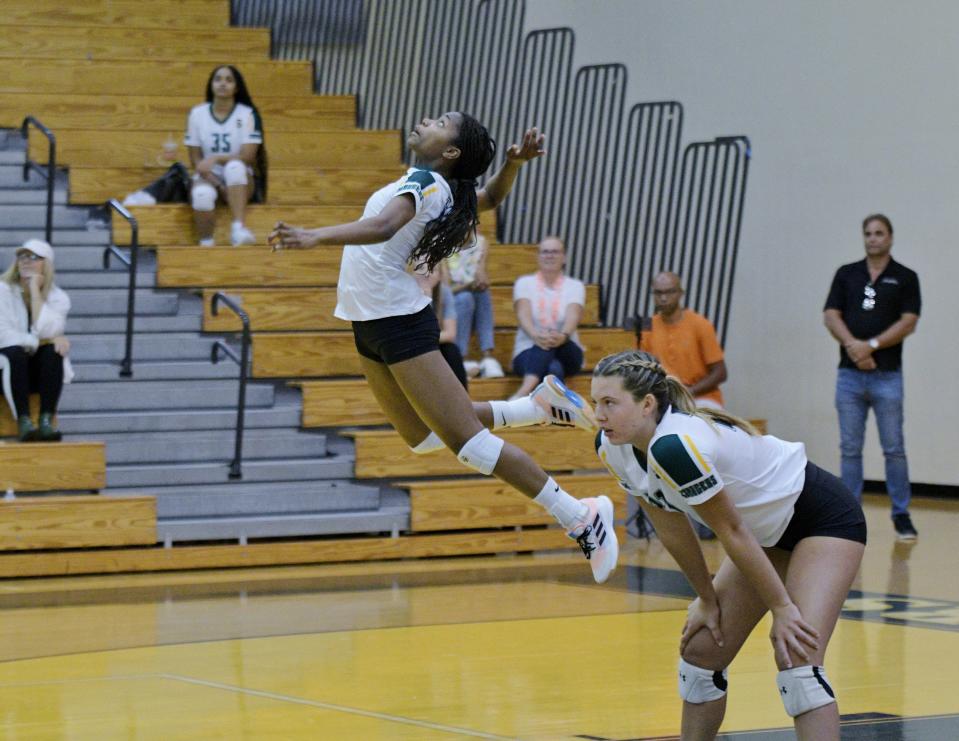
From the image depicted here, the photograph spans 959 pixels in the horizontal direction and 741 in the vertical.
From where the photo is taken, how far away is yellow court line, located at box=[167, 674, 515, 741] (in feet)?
16.8

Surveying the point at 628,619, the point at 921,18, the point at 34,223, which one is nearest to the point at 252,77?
the point at 34,223

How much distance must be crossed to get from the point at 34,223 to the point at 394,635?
Result: 18.7 feet

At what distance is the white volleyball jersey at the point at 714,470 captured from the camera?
395cm

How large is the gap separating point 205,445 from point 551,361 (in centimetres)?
232

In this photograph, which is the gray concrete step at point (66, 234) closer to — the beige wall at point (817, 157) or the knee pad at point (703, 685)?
the beige wall at point (817, 157)

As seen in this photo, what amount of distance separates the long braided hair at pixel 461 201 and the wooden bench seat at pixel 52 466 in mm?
3969

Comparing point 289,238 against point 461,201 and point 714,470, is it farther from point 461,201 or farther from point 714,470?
point 714,470

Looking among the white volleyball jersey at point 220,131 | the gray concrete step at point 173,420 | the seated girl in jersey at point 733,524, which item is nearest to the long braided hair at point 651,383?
the seated girl in jersey at point 733,524

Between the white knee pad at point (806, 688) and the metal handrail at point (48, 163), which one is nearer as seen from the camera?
the white knee pad at point (806, 688)

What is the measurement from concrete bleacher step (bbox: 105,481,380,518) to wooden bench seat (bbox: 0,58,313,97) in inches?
183

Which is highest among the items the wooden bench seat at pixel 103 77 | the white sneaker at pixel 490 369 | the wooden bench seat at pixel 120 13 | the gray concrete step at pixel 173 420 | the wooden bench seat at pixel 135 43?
the wooden bench seat at pixel 120 13

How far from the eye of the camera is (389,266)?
18.7 ft

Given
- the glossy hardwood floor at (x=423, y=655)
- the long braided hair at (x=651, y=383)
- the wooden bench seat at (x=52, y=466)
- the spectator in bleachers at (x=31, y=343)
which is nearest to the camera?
the long braided hair at (x=651, y=383)

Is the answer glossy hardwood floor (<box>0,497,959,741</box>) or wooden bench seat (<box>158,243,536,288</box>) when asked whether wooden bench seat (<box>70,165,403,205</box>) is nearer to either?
wooden bench seat (<box>158,243,536,288</box>)
